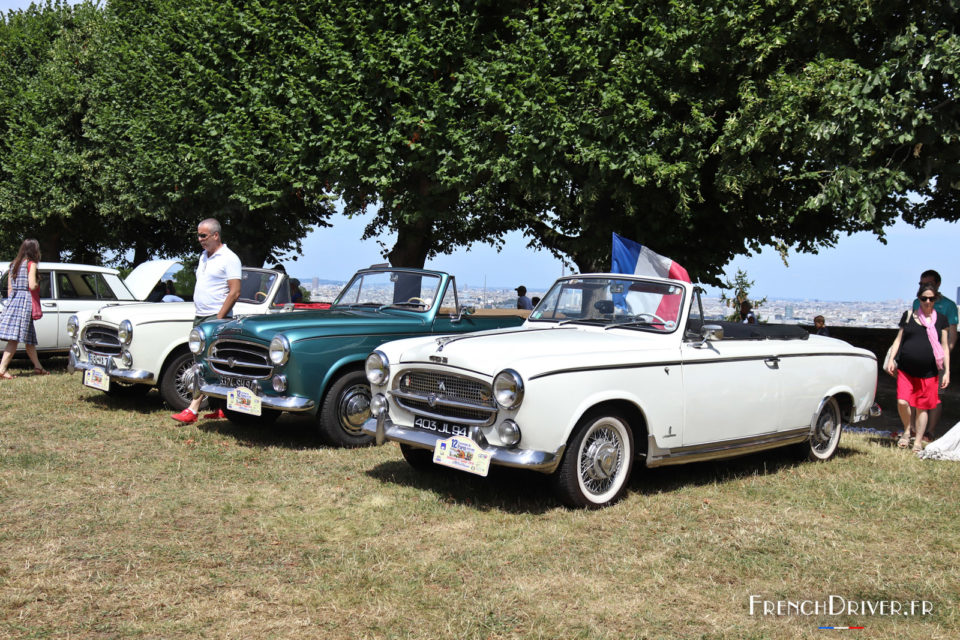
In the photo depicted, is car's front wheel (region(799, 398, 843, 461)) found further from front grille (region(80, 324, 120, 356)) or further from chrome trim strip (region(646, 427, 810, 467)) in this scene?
front grille (region(80, 324, 120, 356))

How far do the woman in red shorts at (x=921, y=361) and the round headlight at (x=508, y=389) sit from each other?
17.8 ft

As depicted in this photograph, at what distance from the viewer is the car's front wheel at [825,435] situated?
26.3 ft

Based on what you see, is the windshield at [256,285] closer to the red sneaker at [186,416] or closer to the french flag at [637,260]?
the red sneaker at [186,416]

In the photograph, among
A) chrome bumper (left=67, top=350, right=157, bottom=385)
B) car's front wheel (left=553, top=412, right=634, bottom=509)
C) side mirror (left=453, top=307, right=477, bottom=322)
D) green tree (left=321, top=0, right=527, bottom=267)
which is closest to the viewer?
car's front wheel (left=553, top=412, right=634, bottom=509)

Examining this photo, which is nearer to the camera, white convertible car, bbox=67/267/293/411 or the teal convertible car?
the teal convertible car

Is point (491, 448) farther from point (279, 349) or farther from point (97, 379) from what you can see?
point (97, 379)

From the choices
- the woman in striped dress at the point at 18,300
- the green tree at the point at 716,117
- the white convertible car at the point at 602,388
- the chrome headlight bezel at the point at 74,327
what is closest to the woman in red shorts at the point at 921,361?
the green tree at the point at 716,117

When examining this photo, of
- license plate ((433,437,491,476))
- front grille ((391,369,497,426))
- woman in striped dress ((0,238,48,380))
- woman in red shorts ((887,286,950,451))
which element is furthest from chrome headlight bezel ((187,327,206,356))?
woman in red shorts ((887,286,950,451))

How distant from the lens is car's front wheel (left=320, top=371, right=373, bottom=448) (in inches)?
320

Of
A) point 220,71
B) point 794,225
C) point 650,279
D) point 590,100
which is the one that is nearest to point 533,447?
point 650,279

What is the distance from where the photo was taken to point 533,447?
5.71 metres

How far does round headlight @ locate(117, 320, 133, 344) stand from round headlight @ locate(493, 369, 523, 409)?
5.74 m

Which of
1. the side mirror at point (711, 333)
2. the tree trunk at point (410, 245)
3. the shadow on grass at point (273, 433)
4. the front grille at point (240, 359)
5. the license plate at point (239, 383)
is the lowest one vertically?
the shadow on grass at point (273, 433)

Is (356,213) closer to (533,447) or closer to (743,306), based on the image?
(743,306)
